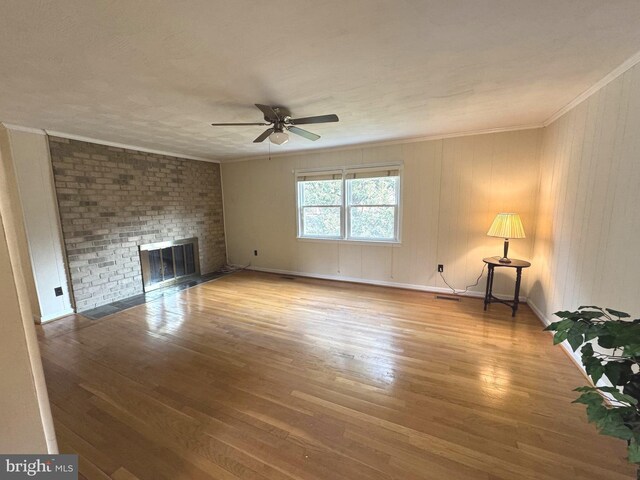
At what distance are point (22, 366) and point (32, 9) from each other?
1.68 meters

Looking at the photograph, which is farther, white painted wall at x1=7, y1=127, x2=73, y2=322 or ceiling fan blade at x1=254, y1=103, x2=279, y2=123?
white painted wall at x1=7, y1=127, x2=73, y2=322

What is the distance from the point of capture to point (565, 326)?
110 centimetres

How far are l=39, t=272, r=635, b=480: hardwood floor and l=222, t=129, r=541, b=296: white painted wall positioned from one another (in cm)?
91

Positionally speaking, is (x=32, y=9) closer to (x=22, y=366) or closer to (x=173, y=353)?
(x=22, y=366)

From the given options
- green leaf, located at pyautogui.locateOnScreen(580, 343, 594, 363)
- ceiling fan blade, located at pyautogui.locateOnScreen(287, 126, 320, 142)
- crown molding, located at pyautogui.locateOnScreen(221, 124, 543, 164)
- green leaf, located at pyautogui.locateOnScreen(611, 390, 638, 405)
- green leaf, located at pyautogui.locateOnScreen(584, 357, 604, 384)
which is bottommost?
green leaf, located at pyautogui.locateOnScreen(611, 390, 638, 405)

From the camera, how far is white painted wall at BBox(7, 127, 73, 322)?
308 centimetres

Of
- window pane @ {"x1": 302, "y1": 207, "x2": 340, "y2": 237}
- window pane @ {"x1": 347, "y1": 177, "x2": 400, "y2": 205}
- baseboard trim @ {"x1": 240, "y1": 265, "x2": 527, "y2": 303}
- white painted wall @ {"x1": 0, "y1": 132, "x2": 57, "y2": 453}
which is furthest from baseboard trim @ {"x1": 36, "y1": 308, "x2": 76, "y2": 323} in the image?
window pane @ {"x1": 347, "y1": 177, "x2": 400, "y2": 205}

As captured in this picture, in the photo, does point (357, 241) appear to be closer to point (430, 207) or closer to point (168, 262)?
point (430, 207)

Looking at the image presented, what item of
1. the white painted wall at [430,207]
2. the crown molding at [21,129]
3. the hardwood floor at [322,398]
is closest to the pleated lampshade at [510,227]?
the white painted wall at [430,207]

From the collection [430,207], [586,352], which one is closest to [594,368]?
[586,352]

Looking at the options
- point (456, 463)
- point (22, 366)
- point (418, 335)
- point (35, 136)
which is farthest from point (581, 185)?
point (35, 136)

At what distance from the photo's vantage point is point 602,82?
210cm

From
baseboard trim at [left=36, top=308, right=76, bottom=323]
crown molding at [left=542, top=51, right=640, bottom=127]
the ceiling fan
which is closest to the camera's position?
crown molding at [left=542, top=51, right=640, bottom=127]

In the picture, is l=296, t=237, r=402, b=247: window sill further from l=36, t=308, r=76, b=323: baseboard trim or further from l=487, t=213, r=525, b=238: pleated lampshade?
l=36, t=308, r=76, b=323: baseboard trim
